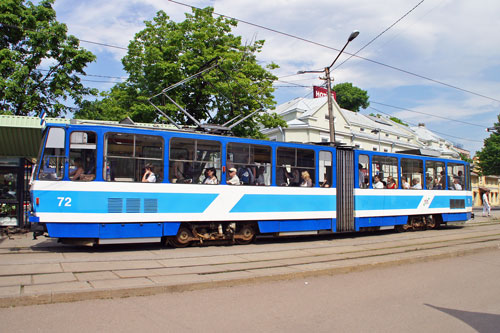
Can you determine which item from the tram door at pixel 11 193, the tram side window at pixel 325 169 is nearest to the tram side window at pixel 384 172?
the tram side window at pixel 325 169

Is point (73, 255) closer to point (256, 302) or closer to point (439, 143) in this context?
point (256, 302)

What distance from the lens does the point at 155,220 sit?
388 inches

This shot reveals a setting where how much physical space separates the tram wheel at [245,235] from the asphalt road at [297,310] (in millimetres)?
4044

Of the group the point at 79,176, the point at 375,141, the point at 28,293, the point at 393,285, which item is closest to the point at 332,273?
the point at 393,285

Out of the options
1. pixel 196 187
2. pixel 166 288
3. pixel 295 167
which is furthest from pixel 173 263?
pixel 295 167

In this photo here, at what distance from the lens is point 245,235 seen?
1141 cm

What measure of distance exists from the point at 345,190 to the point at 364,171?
1.22 meters

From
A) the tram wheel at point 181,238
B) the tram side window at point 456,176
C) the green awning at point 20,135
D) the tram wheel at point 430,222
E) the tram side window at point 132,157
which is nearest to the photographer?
the tram side window at point 132,157

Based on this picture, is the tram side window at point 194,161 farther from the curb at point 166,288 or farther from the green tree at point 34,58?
the green tree at point 34,58

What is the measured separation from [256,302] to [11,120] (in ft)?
32.8

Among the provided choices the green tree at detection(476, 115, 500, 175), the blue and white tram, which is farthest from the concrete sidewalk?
the green tree at detection(476, 115, 500, 175)

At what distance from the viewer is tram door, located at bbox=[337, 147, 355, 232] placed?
42.9 feet

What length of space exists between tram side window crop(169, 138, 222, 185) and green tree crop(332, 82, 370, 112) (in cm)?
6245

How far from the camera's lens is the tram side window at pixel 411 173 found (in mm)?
15148
